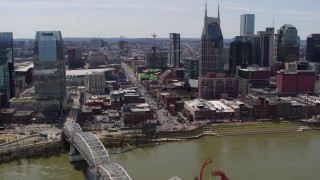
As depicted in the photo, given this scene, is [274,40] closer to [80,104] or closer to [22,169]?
[80,104]

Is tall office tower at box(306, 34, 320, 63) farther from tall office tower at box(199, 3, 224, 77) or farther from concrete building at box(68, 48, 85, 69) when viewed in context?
concrete building at box(68, 48, 85, 69)

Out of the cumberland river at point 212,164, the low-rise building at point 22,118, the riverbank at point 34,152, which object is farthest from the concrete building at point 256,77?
the riverbank at point 34,152

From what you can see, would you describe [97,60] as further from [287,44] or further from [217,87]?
[217,87]

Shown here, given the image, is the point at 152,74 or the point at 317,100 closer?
the point at 317,100

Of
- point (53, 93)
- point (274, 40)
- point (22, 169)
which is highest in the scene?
point (274, 40)

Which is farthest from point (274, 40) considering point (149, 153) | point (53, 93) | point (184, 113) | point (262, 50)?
point (149, 153)

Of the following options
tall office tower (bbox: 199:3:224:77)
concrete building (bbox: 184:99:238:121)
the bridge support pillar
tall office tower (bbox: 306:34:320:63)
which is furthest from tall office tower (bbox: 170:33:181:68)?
the bridge support pillar

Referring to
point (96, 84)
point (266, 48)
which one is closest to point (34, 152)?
point (96, 84)

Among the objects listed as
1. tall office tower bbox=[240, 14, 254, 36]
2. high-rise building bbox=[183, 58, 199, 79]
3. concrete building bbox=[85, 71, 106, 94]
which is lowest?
Result: concrete building bbox=[85, 71, 106, 94]
